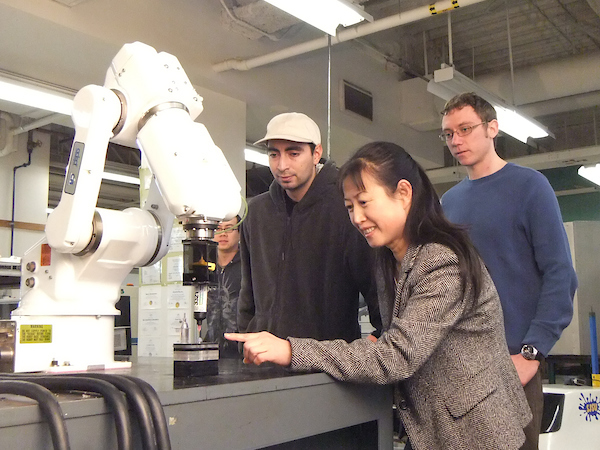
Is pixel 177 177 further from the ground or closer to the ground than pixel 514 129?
closer to the ground

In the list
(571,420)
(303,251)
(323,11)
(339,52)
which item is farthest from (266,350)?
(339,52)

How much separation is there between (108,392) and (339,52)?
5.28 meters

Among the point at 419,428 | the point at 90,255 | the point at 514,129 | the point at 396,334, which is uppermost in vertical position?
the point at 514,129

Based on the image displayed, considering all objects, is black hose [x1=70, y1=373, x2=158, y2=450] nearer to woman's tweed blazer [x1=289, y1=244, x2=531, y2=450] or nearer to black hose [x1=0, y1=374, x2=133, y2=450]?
black hose [x1=0, y1=374, x2=133, y2=450]

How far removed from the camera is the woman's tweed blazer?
3.27 ft

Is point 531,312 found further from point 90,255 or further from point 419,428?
point 90,255

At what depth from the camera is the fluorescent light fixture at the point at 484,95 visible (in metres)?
4.37

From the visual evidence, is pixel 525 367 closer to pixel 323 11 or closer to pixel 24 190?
pixel 323 11

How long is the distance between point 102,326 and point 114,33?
3274 millimetres

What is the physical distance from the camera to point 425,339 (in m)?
1.00

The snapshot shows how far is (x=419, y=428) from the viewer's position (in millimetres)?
1095

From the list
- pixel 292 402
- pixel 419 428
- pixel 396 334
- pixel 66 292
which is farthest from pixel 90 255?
pixel 419 428

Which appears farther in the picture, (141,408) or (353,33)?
(353,33)

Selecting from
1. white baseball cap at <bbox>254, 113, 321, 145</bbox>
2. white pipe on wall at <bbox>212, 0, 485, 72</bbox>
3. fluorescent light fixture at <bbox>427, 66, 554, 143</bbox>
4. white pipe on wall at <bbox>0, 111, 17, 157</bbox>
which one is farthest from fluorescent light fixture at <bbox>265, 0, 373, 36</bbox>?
white pipe on wall at <bbox>0, 111, 17, 157</bbox>
